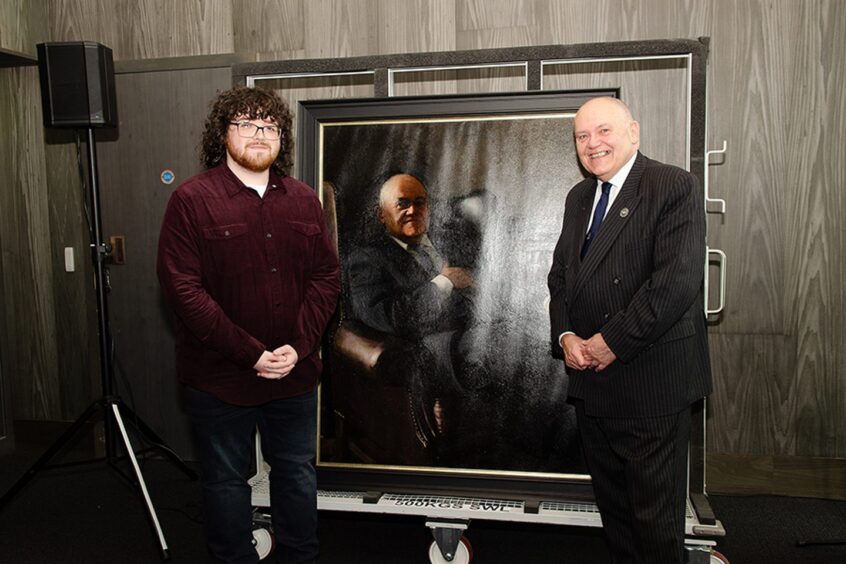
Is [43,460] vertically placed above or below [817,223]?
below

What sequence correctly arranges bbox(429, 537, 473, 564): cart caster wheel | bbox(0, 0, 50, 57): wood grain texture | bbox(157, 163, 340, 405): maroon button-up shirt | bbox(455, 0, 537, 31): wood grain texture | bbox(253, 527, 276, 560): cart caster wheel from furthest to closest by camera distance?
1. bbox(0, 0, 50, 57): wood grain texture
2. bbox(455, 0, 537, 31): wood grain texture
3. bbox(253, 527, 276, 560): cart caster wheel
4. bbox(429, 537, 473, 564): cart caster wheel
5. bbox(157, 163, 340, 405): maroon button-up shirt

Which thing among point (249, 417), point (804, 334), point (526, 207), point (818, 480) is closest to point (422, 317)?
point (526, 207)

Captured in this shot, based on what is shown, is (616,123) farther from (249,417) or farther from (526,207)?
(249,417)

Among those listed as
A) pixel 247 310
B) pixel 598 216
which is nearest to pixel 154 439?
pixel 247 310

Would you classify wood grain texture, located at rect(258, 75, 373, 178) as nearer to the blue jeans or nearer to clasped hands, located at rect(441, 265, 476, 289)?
clasped hands, located at rect(441, 265, 476, 289)

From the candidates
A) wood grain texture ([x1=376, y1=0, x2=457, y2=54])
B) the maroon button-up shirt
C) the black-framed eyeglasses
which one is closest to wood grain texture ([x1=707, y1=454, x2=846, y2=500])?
the maroon button-up shirt

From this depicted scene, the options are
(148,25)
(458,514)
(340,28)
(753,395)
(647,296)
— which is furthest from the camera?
(148,25)

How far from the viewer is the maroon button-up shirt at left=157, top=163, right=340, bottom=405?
6.76ft

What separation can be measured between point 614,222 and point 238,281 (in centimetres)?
112

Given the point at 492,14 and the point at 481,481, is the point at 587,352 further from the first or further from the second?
the point at 492,14

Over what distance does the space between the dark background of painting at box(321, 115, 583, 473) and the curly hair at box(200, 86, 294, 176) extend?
1.77 ft

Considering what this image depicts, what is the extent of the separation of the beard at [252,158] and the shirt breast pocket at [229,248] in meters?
0.19

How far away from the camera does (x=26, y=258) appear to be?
4.02 meters

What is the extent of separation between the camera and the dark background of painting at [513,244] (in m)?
2.53
